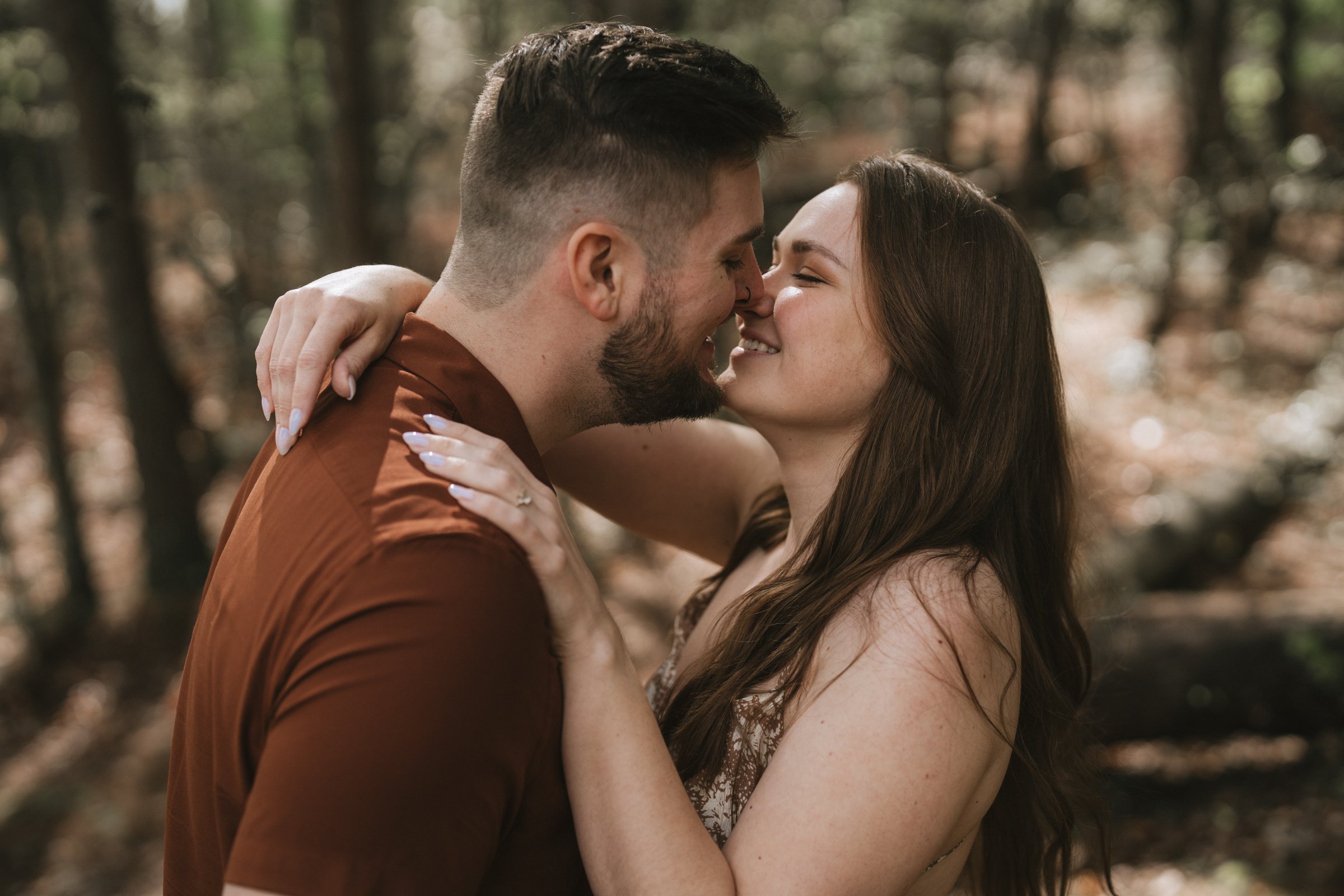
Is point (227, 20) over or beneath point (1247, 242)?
over

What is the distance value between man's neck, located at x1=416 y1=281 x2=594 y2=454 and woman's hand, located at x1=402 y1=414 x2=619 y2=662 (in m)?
0.23

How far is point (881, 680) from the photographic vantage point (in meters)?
1.88

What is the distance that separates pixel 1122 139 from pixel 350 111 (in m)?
16.9

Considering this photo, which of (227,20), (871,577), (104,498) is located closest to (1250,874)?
(871,577)

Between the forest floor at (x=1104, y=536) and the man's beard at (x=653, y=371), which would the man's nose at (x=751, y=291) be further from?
the forest floor at (x=1104, y=536)

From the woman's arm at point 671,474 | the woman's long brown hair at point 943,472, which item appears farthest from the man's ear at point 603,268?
the woman's long brown hair at point 943,472

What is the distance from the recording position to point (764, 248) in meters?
5.96

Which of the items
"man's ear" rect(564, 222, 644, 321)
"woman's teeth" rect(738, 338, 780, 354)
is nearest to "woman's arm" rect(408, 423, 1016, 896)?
"man's ear" rect(564, 222, 644, 321)

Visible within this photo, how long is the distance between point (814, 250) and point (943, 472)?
59 centimetres

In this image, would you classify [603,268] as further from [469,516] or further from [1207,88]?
[1207,88]

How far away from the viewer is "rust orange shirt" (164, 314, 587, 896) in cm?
139

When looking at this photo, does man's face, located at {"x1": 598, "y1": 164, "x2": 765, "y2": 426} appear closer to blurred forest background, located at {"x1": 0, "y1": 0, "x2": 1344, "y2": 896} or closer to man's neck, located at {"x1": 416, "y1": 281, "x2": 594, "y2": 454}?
man's neck, located at {"x1": 416, "y1": 281, "x2": 594, "y2": 454}

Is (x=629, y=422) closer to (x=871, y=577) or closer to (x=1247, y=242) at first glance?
(x=871, y=577)

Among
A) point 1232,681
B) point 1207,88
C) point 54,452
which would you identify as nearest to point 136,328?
point 54,452
